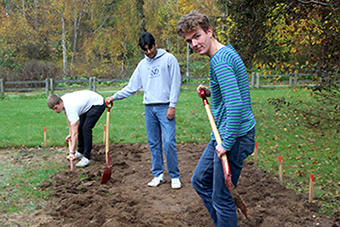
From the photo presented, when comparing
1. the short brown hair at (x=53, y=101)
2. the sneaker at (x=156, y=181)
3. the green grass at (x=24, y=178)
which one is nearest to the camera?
the green grass at (x=24, y=178)

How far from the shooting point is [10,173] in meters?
5.70

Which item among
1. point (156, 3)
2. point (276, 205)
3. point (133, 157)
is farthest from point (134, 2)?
point (276, 205)

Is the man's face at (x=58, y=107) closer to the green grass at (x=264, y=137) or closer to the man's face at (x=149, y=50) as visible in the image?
the man's face at (x=149, y=50)

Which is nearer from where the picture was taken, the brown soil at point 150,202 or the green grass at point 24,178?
the brown soil at point 150,202

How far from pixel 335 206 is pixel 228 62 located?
2.78 m

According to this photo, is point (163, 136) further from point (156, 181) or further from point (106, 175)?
point (106, 175)

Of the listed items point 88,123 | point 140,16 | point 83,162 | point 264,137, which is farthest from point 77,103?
point 140,16

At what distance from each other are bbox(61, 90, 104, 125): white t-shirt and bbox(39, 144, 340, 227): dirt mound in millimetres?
1032

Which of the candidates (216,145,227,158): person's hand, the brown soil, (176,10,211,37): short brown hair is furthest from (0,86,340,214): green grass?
(176,10,211,37): short brown hair

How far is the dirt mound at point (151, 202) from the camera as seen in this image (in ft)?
12.1

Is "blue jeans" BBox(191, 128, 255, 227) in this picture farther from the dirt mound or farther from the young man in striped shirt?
the dirt mound

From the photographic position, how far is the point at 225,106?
2.64 metres

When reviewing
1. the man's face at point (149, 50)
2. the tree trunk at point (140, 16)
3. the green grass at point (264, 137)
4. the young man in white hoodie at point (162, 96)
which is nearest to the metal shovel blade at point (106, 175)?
the young man in white hoodie at point (162, 96)

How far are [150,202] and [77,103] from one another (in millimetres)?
2295
